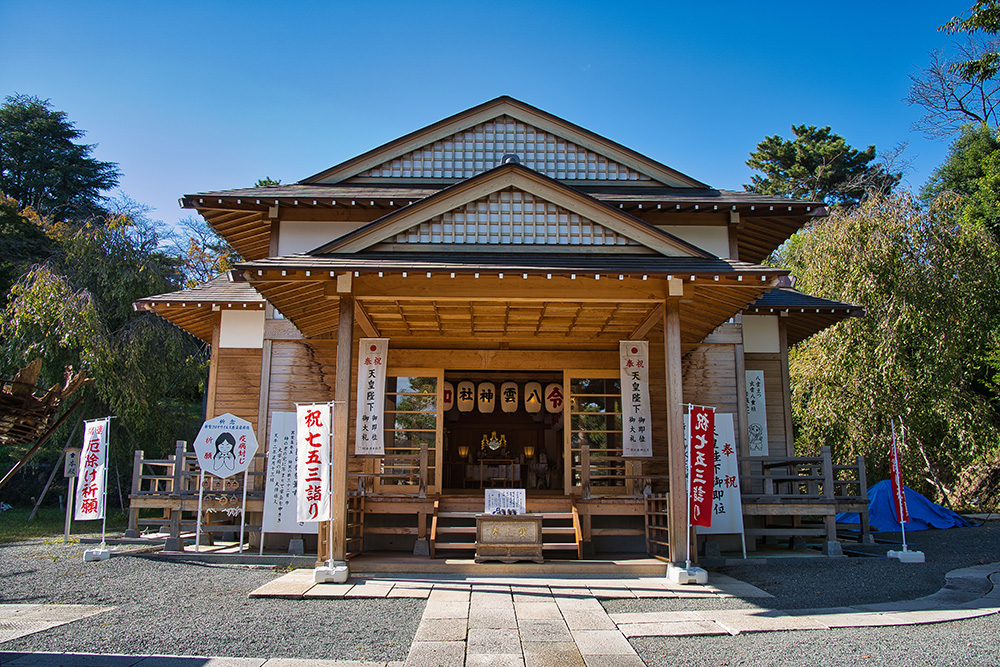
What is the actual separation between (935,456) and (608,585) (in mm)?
13110

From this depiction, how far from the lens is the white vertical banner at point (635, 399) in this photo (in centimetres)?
1002

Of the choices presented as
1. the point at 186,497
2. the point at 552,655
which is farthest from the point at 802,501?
→ the point at 186,497

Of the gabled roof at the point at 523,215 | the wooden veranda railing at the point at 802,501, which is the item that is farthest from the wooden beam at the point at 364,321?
the wooden veranda railing at the point at 802,501

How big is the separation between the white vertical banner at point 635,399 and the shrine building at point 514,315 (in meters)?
0.11

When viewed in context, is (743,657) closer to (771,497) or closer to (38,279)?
(771,497)

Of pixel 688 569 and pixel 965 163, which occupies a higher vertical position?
pixel 965 163

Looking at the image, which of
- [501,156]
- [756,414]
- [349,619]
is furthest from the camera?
[501,156]

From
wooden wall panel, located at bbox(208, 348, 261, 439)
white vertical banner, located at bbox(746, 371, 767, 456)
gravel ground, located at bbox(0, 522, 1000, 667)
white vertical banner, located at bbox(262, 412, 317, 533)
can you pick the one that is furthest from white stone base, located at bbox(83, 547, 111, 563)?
white vertical banner, located at bbox(746, 371, 767, 456)

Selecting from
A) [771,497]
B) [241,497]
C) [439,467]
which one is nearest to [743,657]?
[771,497]

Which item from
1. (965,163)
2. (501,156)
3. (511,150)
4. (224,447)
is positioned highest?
(965,163)

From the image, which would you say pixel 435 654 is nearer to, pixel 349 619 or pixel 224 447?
pixel 349 619

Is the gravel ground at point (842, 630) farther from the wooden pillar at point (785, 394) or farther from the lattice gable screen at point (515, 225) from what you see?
the lattice gable screen at point (515, 225)

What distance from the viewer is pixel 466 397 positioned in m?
13.1

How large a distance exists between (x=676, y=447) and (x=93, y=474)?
29.2ft
